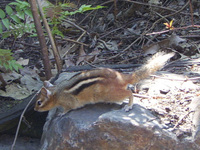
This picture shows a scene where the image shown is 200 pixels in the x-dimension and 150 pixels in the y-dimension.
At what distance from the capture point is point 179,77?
4.57 m

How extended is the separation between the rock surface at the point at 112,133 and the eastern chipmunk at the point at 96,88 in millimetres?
184

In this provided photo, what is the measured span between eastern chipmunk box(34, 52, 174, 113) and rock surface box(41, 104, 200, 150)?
0.18 metres

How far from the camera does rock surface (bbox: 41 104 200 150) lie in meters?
3.30

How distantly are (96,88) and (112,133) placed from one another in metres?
0.65

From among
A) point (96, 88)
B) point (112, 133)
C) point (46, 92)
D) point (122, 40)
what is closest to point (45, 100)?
point (46, 92)

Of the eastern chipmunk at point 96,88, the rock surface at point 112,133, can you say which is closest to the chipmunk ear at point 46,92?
the eastern chipmunk at point 96,88

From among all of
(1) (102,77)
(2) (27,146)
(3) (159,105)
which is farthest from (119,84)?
(2) (27,146)

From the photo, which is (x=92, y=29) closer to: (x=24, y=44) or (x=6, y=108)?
(x=24, y=44)

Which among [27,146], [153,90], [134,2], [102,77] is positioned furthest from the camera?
[134,2]

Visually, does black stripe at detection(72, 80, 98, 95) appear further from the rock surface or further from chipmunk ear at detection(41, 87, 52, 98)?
chipmunk ear at detection(41, 87, 52, 98)

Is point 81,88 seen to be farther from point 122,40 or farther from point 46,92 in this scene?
point 122,40

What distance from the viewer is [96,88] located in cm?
381

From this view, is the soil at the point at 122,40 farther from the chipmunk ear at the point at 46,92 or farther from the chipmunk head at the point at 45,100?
the chipmunk ear at the point at 46,92

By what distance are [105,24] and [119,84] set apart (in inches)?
186
